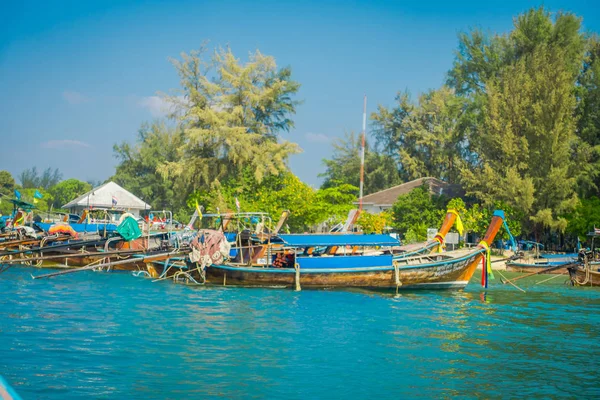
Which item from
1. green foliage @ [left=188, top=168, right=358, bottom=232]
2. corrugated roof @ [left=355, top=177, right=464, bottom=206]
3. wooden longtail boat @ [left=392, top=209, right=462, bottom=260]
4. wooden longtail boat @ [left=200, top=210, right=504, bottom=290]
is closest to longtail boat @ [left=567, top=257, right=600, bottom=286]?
wooden longtail boat @ [left=200, top=210, right=504, bottom=290]

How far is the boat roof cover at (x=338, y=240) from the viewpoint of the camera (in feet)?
80.9

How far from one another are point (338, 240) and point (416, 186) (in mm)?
32135

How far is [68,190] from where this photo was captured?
87000mm

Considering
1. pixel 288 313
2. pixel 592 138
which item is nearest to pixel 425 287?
pixel 288 313

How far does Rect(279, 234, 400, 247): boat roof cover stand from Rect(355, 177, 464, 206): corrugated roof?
25322 mm

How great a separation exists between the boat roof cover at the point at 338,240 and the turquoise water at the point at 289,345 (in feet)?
7.11

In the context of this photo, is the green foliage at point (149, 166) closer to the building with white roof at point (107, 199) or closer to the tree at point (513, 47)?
the building with white roof at point (107, 199)

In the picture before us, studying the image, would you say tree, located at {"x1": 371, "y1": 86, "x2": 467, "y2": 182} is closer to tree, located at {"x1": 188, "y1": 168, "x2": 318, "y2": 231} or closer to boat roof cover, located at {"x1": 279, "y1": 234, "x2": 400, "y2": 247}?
tree, located at {"x1": 188, "y1": 168, "x2": 318, "y2": 231}

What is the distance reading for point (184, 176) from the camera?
47.7 meters

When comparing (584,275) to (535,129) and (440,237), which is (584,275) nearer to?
(440,237)

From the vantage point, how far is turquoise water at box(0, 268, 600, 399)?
1147cm

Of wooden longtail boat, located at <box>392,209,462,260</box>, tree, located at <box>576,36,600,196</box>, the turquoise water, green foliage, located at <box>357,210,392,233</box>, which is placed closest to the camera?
the turquoise water


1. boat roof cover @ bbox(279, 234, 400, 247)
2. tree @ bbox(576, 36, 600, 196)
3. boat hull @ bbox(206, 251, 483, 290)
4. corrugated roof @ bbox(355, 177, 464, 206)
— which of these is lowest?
boat hull @ bbox(206, 251, 483, 290)

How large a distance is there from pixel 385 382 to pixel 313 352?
8.51 ft
